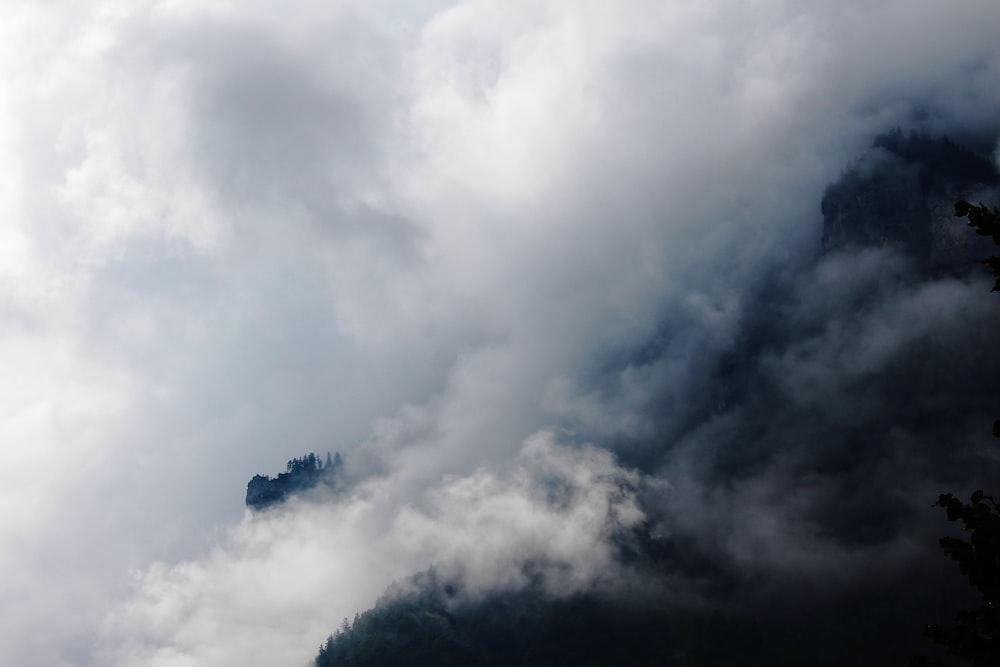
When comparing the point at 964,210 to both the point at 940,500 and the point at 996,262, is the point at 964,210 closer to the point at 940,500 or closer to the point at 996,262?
the point at 996,262

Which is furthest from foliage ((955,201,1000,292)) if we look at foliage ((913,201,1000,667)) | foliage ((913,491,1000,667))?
foliage ((913,491,1000,667))

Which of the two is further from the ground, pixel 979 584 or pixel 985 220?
pixel 985 220

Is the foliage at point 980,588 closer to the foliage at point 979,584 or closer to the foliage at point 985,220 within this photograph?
the foliage at point 979,584

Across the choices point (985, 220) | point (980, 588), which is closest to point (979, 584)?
point (980, 588)

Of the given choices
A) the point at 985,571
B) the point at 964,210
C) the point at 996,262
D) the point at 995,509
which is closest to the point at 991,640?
the point at 985,571

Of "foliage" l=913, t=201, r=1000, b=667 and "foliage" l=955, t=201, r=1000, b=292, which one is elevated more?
"foliage" l=955, t=201, r=1000, b=292

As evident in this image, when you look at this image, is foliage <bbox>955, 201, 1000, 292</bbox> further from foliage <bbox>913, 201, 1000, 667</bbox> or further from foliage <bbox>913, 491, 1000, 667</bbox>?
foliage <bbox>913, 491, 1000, 667</bbox>

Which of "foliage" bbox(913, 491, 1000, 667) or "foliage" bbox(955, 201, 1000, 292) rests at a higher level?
"foliage" bbox(955, 201, 1000, 292)

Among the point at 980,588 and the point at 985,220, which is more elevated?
the point at 985,220

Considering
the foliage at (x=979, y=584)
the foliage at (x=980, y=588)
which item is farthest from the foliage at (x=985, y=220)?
the foliage at (x=980, y=588)

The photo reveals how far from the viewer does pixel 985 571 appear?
27266 millimetres

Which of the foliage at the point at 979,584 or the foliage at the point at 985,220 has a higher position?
the foliage at the point at 985,220

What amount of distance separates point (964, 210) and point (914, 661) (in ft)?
54.7

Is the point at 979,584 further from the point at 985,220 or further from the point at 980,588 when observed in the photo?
the point at 985,220
